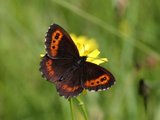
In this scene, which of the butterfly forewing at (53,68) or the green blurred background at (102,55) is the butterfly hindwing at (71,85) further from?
the green blurred background at (102,55)

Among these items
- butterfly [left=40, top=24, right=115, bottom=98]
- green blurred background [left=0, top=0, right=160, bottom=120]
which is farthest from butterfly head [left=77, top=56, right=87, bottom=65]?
green blurred background [left=0, top=0, right=160, bottom=120]

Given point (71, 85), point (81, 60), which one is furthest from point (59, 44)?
point (71, 85)

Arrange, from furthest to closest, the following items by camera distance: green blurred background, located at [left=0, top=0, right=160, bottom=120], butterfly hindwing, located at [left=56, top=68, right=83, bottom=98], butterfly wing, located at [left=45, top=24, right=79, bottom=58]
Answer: green blurred background, located at [left=0, top=0, right=160, bottom=120] < butterfly wing, located at [left=45, top=24, right=79, bottom=58] < butterfly hindwing, located at [left=56, top=68, right=83, bottom=98]

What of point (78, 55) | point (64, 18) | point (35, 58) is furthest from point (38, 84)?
point (78, 55)

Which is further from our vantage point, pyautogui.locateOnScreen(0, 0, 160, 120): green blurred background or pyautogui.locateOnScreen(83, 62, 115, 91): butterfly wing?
pyautogui.locateOnScreen(0, 0, 160, 120): green blurred background

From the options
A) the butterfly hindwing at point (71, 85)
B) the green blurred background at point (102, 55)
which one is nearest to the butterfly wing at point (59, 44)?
the butterfly hindwing at point (71, 85)

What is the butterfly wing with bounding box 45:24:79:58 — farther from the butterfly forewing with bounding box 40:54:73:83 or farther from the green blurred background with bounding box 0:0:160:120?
the green blurred background with bounding box 0:0:160:120

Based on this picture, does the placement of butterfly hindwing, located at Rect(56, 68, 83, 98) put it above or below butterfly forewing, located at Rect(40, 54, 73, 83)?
below

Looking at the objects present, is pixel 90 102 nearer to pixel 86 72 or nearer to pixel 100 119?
pixel 100 119
